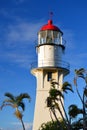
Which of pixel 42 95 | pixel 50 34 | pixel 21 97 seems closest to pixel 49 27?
pixel 50 34

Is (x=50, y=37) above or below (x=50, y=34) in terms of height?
below

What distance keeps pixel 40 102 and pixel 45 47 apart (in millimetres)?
7165

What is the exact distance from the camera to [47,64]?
175ft

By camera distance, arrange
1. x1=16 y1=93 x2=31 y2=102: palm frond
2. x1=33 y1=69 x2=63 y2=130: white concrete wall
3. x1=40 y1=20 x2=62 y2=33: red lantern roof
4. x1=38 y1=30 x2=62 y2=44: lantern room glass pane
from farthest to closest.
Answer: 1. x1=38 y1=30 x2=62 y2=44: lantern room glass pane
2. x1=40 y1=20 x2=62 y2=33: red lantern roof
3. x1=33 y1=69 x2=63 y2=130: white concrete wall
4. x1=16 y1=93 x2=31 y2=102: palm frond

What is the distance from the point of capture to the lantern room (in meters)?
54.5

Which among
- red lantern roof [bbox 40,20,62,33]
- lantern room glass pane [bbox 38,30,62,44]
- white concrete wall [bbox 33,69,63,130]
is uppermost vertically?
red lantern roof [bbox 40,20,62,33]

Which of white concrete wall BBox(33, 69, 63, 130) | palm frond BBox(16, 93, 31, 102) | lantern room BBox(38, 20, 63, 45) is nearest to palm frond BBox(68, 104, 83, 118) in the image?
palm frond BBox(16, 93, 31, 102)

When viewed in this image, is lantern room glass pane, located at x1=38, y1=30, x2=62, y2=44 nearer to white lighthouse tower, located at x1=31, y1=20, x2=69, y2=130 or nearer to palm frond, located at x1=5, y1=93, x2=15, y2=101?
white lighthouse tower, located at x1=31, y1=20, x2=69, y2=130

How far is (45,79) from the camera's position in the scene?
176 ft

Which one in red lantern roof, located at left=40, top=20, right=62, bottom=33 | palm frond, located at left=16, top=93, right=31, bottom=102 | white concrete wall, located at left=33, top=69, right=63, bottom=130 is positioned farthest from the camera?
red lantern roof, located at left=40, top=20, right=62, bottom=33

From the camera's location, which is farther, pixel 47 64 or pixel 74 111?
pixel 47 64

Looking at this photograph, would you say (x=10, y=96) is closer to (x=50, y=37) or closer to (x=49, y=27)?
(x=50, y=37)

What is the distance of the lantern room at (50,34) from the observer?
2144 inches

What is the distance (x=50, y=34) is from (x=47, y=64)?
13.7 feet
